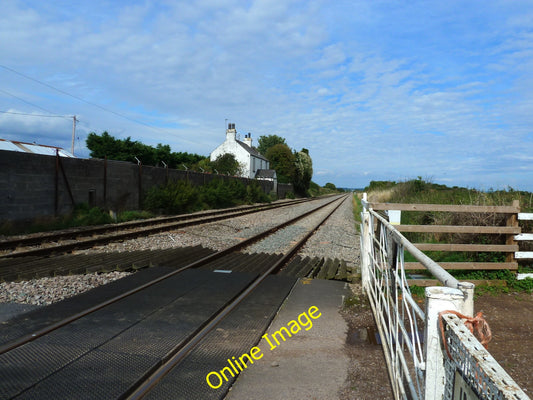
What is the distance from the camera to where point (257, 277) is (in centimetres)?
665

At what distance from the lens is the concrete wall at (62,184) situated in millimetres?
12195

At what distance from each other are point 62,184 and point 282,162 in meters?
60.8

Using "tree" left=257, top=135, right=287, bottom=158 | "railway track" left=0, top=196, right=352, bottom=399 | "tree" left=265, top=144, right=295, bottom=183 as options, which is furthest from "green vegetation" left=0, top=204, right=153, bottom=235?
"tree" left=257, top=135, right=287, bottom=158

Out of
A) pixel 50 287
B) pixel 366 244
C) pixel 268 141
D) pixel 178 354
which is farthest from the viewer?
pixel 268 141

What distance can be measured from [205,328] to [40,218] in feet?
38.1

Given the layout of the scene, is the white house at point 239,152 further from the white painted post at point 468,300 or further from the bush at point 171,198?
the white painted post at point 468,300

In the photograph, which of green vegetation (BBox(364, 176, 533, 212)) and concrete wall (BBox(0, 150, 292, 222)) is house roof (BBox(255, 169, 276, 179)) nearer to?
green vegetation (BBox(364, 176, 533, 212))

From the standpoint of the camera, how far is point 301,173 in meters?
73.6

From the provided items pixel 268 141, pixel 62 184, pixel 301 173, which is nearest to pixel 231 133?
pixel 301 173

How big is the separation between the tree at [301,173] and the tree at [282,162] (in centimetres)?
104

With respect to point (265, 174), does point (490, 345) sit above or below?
below

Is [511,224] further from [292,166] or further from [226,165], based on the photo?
[292,166]

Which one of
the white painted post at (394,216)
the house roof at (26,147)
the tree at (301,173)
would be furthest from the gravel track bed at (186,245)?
the tree at (301,173)

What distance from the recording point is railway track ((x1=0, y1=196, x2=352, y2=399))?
9.60 feet
